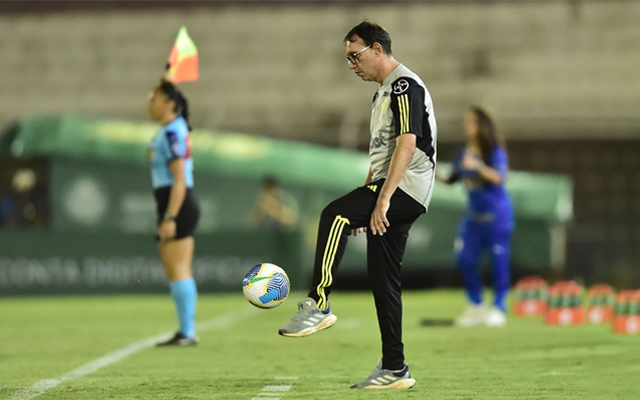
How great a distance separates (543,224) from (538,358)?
11.2 metres

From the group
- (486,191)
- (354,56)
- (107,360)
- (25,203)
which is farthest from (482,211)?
(25,203)

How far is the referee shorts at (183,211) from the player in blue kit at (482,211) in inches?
120

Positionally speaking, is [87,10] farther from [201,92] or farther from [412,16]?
[412,16]

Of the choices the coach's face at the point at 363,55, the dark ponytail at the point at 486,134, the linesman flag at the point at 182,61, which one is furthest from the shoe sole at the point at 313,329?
the dark ponytail at the point at 486,134

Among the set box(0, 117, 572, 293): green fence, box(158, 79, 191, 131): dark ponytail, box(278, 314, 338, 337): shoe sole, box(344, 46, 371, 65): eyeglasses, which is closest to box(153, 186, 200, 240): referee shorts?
box(158, 79, 191, 131): dark ponytail

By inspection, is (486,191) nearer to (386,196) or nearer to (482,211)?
(482,211)

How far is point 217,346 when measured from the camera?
8875mm

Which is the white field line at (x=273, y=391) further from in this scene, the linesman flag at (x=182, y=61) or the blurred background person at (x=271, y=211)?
the blurred background person at (x=271, y=211)

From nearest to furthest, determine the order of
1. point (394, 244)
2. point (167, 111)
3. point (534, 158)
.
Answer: point (394, 244) → point (167, 111) → point (534, 158)

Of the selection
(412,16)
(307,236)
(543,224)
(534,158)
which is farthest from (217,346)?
(412,16)

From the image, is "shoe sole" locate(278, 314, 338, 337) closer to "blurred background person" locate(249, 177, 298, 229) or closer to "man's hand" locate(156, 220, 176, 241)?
"man's hand" locate(156, 220, 176, 241)

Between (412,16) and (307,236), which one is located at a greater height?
(412,16)

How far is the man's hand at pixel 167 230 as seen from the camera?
835 centimetres

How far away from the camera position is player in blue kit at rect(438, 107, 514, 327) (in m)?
10.7
